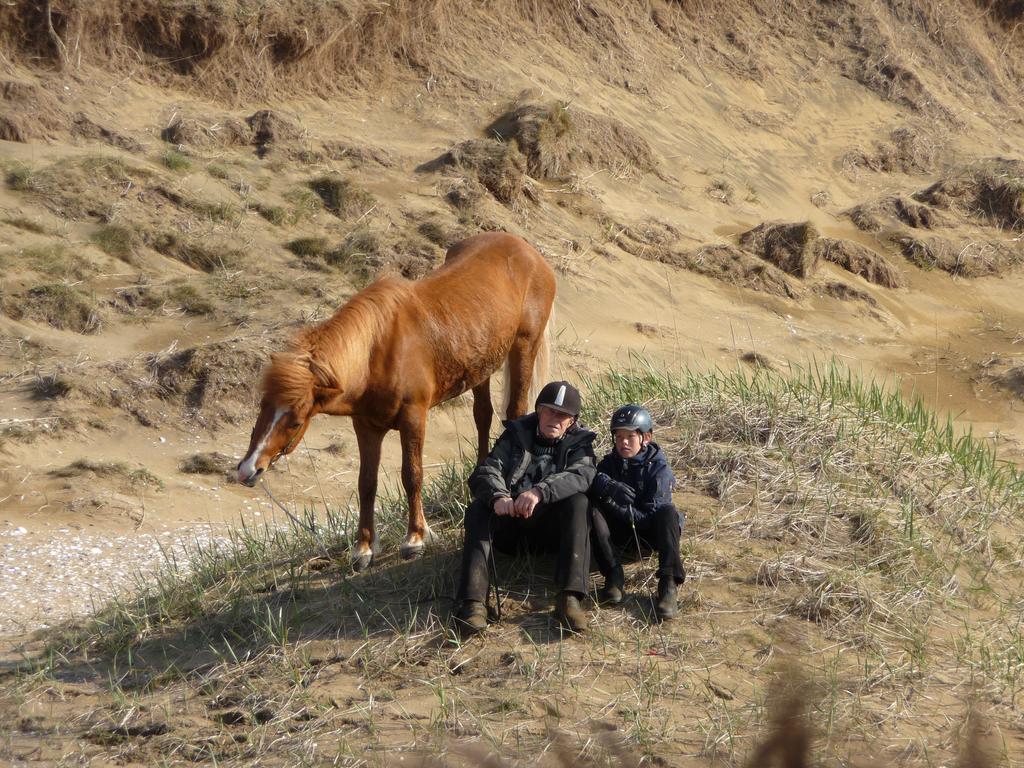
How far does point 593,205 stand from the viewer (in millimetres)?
13234

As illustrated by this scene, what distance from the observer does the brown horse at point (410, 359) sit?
5.38 metres

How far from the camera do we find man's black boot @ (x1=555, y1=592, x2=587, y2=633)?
5.09m

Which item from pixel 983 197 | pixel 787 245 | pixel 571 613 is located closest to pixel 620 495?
pixel 571 613

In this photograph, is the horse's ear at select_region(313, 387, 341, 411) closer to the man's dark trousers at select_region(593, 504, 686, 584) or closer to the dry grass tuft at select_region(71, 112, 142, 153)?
the man's dark trousers at select_region(593, 504, 686, 584)

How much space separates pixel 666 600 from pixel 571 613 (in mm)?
429

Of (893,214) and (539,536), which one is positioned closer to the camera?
(539,536)

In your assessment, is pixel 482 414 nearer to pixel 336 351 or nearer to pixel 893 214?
pixel 336 351

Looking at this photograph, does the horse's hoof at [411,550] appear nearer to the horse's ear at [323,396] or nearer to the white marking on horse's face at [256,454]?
the horse's ear at [323,396]

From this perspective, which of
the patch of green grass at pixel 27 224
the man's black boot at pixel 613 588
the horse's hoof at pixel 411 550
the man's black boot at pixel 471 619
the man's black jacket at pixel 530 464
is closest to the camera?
the man's black boot at pixel 471 619

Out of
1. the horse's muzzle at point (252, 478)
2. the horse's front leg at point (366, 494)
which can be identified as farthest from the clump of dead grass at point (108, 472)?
the horse's muzzle at point (252, 478)

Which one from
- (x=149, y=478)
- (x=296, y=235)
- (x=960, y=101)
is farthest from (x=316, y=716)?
(x=960, y=101)

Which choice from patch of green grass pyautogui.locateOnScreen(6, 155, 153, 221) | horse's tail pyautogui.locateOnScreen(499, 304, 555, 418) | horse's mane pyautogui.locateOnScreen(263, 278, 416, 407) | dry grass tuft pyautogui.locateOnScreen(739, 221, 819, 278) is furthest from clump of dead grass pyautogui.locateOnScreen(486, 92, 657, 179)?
horse's mane pyautogui.locateOnScreen(263, 278, 416, 407)

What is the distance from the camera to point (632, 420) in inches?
211

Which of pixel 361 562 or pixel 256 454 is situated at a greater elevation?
pixel 256 454
